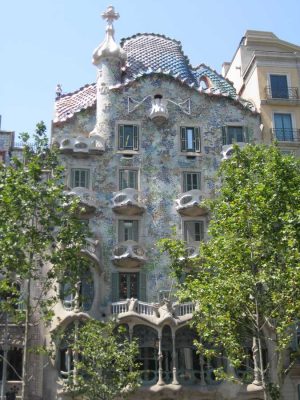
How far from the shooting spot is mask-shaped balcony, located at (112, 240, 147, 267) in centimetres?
3027

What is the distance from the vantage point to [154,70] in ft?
118

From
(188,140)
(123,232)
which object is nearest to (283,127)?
(188,140)

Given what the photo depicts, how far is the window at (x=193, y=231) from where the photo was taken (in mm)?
31844

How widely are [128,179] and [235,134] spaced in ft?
23.3

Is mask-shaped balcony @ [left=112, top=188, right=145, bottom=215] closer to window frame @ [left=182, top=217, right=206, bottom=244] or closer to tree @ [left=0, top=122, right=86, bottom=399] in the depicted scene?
window frame @ [left=182, top=217, right=206, bottom=244]

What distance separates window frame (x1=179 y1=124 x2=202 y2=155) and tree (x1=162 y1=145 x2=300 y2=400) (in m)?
9.87

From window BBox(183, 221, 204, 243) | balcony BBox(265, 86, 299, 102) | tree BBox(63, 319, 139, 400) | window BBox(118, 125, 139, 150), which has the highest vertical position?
balcony BBox(265, 86, 299, 102)

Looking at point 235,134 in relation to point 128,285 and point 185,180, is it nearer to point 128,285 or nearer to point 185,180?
point 185,180

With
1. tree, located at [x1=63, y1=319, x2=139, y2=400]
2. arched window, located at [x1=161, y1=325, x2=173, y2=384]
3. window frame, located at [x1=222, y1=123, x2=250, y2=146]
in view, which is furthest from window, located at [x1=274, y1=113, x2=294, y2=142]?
tree, located at [x1=63, y1=319, x2=139, y2=400]

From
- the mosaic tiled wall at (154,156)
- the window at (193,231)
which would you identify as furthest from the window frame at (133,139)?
the window at (193,231)

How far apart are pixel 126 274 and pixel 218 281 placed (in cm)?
928

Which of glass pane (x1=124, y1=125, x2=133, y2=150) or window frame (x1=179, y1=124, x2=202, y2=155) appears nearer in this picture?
glass pane (x1=124, y1=125, x2=133, y2=150)

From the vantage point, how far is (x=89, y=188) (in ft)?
106

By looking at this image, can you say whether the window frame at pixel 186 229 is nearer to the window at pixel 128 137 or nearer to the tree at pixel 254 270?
the window at pixel 128 137
